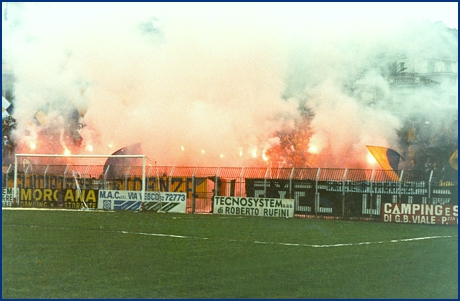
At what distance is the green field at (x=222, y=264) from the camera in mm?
9594

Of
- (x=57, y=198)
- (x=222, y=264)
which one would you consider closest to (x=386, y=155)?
(x=57, y=198)

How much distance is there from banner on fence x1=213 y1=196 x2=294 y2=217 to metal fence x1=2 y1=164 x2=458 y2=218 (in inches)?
56.8

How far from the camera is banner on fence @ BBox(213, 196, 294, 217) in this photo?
3142 centimetres

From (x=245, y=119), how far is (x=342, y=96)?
303 inches

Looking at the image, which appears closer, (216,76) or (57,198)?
(57,198)

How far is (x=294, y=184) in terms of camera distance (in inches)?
1302

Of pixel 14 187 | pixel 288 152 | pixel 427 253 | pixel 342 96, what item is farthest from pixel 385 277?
pixel 288 152

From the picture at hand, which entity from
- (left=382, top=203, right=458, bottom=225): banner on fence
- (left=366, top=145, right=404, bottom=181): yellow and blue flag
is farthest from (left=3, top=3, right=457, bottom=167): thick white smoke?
(left=382, top=203, right=458, bottom=225): banner on fence

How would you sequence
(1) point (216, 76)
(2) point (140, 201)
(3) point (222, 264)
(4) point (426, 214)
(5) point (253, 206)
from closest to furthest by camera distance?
(3) point (222, 264) < (4) point (426, 214) < (5) point (253, 206) < (2) point (140, 201) < (1) point (216, 76)

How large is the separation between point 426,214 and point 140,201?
15.3 metres

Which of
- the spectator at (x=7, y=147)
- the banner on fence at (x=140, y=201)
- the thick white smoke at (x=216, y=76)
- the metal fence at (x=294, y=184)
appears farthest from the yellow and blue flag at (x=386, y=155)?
the spectator at (x=7, y=147)

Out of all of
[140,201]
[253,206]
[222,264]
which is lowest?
[140,201]

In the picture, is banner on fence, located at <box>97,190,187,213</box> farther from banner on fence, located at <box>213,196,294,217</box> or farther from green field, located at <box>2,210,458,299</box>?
green field, located at <box>2,210,458,299</box>

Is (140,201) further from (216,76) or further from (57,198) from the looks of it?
(216,76)
